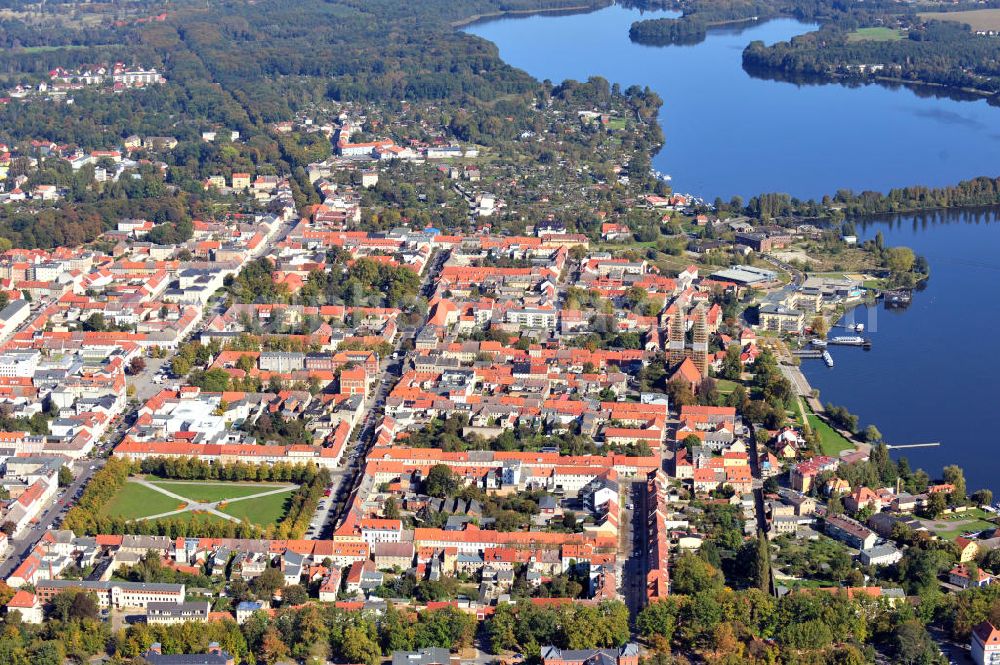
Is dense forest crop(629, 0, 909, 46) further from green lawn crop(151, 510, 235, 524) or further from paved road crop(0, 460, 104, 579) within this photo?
green lawn crop(151, 510, 235, 524)

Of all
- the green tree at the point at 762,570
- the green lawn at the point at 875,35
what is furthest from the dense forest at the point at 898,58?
the green tree at the point at 762,570

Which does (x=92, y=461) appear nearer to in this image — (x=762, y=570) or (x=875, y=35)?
(x=762, y=570)

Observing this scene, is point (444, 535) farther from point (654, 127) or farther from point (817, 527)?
point (654, 127)

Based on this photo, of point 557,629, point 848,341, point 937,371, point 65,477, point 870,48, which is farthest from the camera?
point 870,48

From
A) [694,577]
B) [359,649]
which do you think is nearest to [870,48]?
[694,577]

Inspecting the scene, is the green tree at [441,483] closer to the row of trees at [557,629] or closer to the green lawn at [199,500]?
the green lawn at [199,500]
